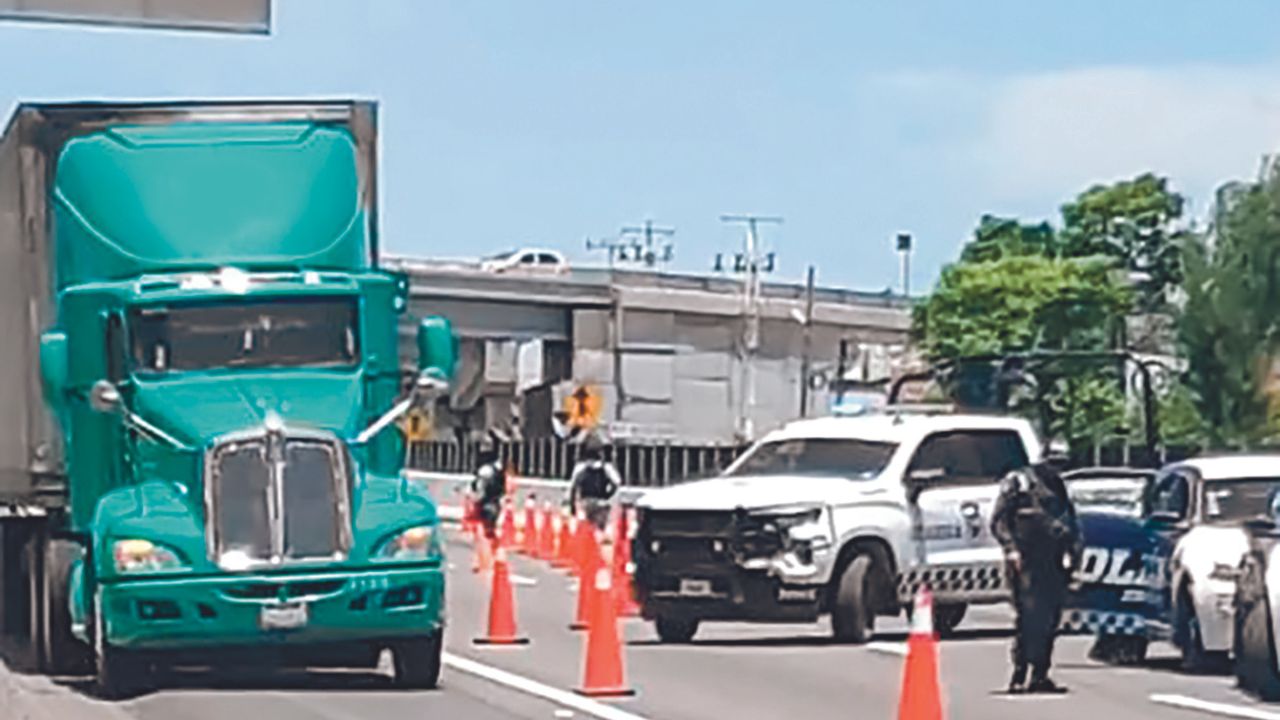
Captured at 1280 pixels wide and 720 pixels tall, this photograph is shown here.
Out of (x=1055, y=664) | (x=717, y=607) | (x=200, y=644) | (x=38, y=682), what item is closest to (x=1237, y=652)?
(x=1055, y=664)

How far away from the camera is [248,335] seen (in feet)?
62.3

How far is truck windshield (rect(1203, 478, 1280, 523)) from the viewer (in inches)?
827

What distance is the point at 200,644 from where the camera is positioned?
18.2 m

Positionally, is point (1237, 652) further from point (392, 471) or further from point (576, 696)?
point (392, 471)

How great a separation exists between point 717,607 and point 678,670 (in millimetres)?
2365

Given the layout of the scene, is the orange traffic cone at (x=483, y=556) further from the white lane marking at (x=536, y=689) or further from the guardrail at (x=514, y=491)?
the white lane marking at (x=536, y=689)

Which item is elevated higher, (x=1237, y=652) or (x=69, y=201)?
(x=69, y=201)

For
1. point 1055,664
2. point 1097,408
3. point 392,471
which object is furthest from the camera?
point 1097,408

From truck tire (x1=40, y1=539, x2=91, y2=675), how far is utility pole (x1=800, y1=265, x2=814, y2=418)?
71207 millimetres

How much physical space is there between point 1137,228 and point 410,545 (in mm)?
94949

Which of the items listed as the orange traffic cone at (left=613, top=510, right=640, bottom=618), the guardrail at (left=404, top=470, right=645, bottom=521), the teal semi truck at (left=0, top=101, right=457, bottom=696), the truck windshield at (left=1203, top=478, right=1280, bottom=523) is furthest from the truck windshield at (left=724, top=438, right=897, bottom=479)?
the guardrail at (left=404, top=470, right=645, bottom=521)

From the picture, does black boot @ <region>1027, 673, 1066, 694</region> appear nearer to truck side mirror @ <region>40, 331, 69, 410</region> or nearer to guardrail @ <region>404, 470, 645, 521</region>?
truck side mirror @ <region>40, 331, 69, 410</region>

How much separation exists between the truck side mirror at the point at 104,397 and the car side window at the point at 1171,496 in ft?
25.4

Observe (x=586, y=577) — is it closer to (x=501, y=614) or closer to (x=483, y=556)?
(x=501, y=614)
